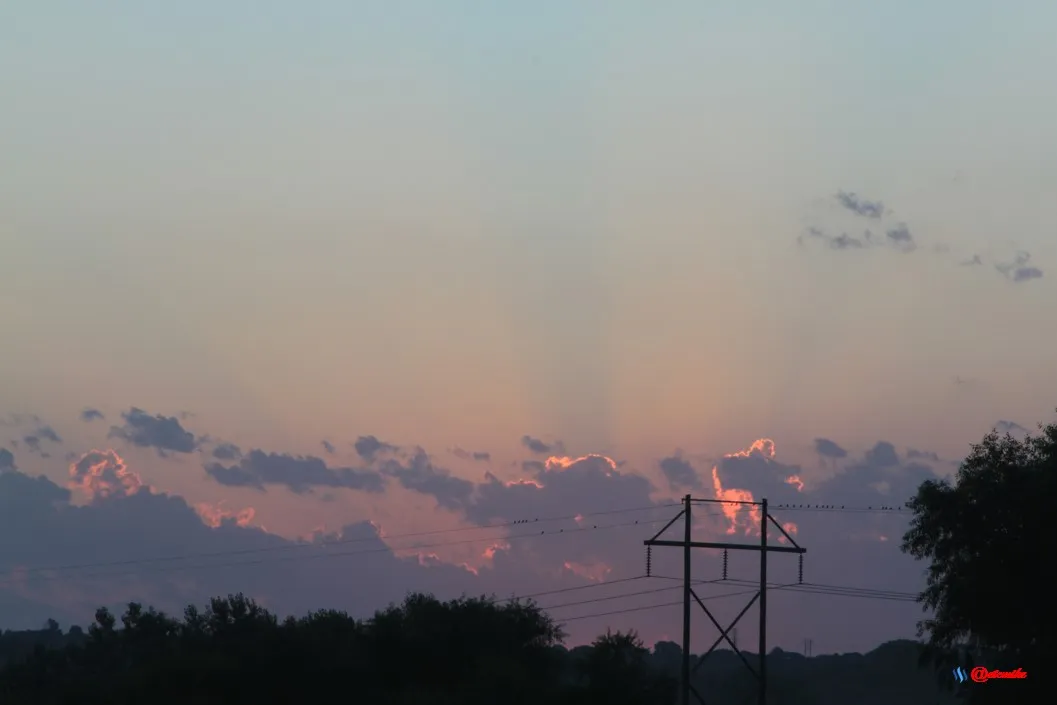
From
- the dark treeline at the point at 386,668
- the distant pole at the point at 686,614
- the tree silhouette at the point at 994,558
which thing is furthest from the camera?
the dark treeline at the point at 386,668

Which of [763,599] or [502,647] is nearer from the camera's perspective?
[763,599]

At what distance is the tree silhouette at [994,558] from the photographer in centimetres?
5612

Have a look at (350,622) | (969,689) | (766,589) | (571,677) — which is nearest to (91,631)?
(350,622)

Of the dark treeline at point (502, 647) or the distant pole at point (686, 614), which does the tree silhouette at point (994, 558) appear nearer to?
the dark treeline at point (502, 647)

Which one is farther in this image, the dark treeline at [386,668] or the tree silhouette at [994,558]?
the dark treeline at [386,668]

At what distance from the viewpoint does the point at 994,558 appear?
57.4 metres

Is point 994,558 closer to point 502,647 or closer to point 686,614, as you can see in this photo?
point 686,614

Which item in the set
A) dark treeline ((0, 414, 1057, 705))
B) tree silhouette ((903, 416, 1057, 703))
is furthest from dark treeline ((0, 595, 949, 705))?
tree silhouette ((903, 416, 1057, 703))

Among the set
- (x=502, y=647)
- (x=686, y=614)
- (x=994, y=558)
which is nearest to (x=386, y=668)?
(x=502, y=647)

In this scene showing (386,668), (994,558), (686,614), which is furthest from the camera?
(386,668)

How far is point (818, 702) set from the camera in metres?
182

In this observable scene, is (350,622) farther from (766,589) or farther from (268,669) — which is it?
(766,589)

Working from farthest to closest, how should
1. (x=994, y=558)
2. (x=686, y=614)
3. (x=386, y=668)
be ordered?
(x=386, y=668)
(x=686, y=614)
(x=994, y=558)

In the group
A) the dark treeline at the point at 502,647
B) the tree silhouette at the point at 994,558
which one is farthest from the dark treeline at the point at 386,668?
the tree silhouette at the point at 994,558
